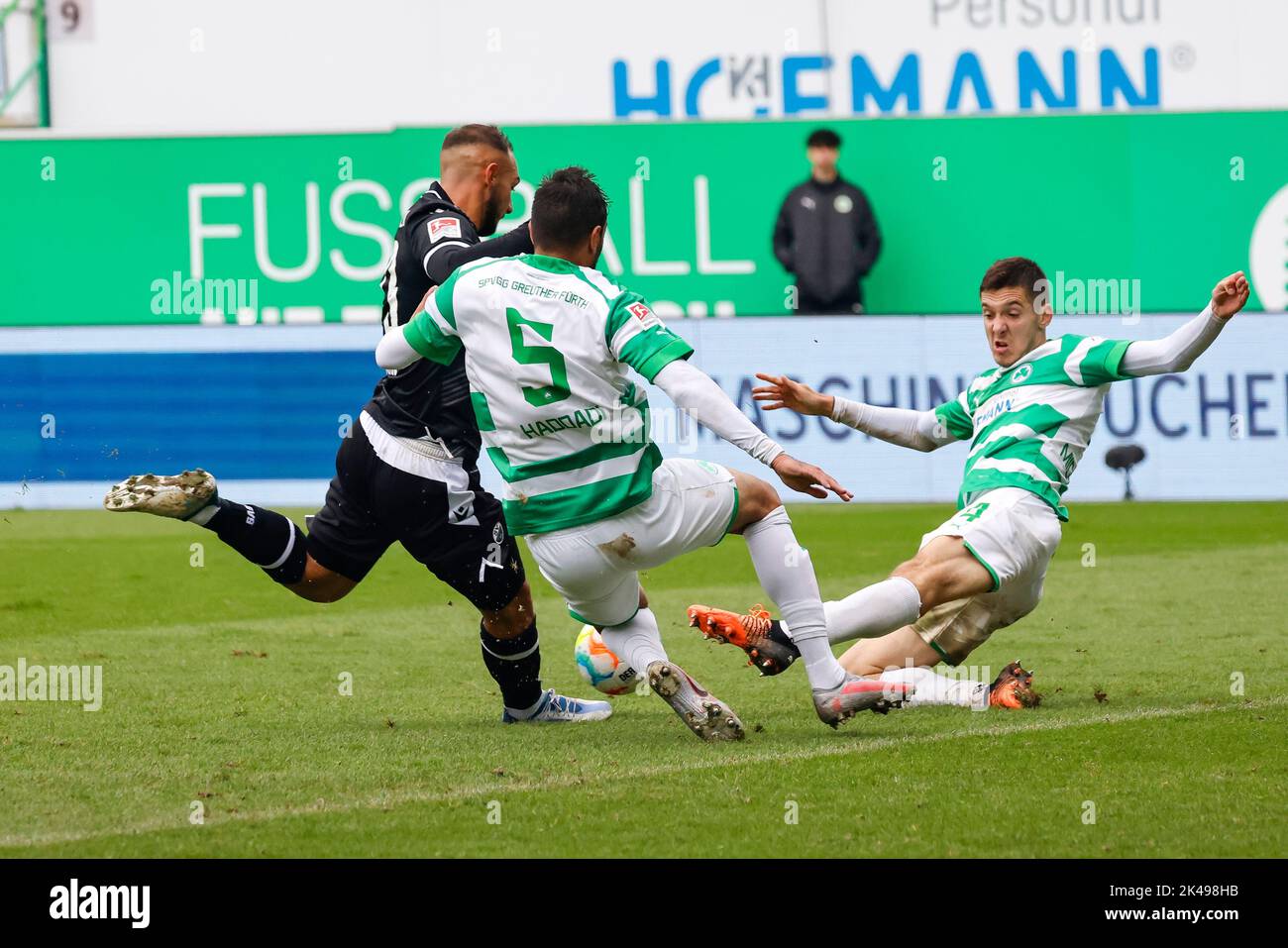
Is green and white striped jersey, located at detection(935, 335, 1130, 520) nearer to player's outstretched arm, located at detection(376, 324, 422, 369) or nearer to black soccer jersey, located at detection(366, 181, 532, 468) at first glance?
black soccer jersey, located at detection(366, 181, 532, 468)

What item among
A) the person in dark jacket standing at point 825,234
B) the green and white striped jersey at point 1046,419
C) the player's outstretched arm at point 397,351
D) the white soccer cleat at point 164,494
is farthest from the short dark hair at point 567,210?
the person in dark jacket standing at point 825,234

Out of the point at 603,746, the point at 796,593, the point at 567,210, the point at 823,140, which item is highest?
the point at 823,140

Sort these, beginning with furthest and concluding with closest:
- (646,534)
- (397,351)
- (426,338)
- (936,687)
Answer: (936,687)
(397,351)
(426,338)
(646,534)

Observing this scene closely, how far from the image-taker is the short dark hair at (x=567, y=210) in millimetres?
5730

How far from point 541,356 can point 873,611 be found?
140cm

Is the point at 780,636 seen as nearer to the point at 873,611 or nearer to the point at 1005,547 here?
the point at 873,611

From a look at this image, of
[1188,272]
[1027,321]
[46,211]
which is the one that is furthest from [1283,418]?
[46,211]

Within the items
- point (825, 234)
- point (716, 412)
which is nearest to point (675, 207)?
point (825, 234)

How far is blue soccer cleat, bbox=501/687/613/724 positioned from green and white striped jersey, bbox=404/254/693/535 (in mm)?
974

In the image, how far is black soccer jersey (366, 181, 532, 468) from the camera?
6484 mm

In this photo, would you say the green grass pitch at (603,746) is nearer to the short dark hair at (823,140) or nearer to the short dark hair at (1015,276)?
the short dark hair at (1015,276)

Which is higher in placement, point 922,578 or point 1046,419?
point 1046,419

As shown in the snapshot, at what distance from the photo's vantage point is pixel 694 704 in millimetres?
5875

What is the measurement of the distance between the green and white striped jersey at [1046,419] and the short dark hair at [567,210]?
1.72 meters
